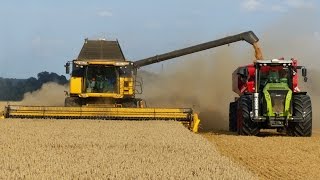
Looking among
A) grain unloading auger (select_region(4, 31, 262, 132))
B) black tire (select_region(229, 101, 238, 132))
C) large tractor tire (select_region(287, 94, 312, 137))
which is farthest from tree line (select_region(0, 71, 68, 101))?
large tractor tire (select_region(287, 94, 312, 137))

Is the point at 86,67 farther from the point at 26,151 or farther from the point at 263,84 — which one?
the point at 26,151

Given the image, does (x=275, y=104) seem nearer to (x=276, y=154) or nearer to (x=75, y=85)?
(x=276, y=154)

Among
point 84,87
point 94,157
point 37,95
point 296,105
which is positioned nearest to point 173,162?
point 94,157

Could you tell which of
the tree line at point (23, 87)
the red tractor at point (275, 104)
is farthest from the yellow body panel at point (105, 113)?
the tree line at point (23, 87)

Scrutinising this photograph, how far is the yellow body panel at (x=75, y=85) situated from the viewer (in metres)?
19.6

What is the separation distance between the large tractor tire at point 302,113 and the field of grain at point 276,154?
1.45 feet

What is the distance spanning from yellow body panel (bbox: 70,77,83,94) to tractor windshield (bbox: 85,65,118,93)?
0.24 meters

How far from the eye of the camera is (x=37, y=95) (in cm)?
3634

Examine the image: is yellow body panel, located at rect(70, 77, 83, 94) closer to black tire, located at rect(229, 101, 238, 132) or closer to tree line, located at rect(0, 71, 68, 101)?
black tire, located at rect(229, 101, 238, 132)

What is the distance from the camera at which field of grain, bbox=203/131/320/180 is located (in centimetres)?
954

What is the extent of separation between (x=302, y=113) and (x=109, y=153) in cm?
757

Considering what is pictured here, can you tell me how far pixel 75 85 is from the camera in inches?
776

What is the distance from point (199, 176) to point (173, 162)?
1.25 m

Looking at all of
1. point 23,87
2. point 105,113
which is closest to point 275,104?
point 105,113
